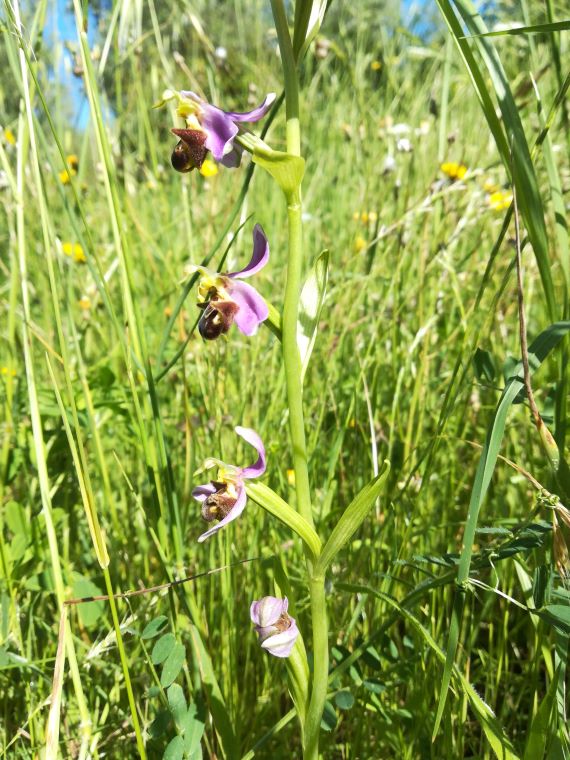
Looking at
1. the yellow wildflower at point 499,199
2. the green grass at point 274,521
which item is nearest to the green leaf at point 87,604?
the green grass at point 274,521

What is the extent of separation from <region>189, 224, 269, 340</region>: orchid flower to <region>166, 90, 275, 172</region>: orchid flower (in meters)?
0.12

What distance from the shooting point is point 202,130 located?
→ 0.99m

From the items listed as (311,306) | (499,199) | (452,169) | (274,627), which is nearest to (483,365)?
(311,306)

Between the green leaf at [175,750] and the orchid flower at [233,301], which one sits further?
the orchid flower at [233,301]

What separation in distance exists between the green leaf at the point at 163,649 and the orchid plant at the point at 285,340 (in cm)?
11

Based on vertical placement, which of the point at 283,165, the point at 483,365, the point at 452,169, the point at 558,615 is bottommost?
the point at 558,615

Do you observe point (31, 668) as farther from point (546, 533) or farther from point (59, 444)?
point (546, 533)

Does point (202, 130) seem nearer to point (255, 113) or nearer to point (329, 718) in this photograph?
point (255, 113)

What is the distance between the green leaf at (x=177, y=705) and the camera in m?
0.92

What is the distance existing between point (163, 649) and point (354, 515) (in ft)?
1.00

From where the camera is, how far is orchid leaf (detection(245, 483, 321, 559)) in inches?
37.4

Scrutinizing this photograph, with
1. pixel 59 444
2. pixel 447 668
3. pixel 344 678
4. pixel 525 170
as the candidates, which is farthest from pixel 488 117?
pixel 59 444

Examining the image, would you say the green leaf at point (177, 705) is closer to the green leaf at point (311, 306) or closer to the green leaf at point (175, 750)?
the green leaf at point (175, 750)

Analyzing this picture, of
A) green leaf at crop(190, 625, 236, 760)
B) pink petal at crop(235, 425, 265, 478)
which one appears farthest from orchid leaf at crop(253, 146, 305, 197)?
green leaf at crop(190, 625, 236, 760)
